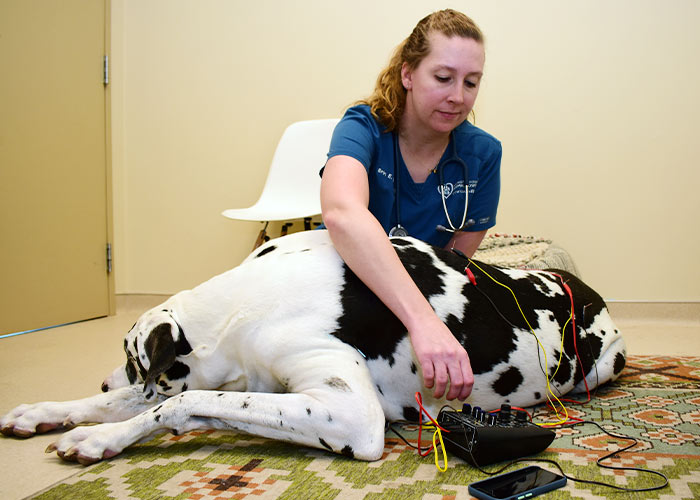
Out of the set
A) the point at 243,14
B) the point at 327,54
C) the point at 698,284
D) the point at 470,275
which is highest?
the point at 243,14

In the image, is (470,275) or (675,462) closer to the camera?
(675,462)

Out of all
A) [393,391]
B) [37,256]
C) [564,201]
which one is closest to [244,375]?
[393,391]

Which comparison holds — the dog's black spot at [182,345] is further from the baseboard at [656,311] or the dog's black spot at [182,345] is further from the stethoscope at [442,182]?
the baseboard at [656,311]

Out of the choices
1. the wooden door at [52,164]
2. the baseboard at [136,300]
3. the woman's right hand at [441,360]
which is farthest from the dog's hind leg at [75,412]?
the baseboard at [136,300]

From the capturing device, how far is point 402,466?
126 centimetres

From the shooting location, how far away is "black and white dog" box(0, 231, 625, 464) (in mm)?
1291

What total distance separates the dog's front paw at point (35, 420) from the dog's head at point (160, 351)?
8.6 inches

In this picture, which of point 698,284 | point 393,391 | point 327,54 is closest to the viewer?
point 393,391

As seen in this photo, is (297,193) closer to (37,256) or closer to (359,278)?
(37,256)

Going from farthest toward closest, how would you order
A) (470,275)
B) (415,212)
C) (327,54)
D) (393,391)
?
(327,54), (415,212), (470,275), (393,391)

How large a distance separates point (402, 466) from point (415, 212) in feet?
3.18

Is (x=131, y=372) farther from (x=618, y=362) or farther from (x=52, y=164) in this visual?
(x=52, y=164)

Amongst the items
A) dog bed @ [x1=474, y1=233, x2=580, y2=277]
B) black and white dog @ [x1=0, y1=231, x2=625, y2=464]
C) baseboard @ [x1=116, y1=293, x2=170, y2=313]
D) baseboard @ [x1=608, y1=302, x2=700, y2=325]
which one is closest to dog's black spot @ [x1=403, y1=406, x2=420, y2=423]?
black and white dog @ [x1=0, y1=231, x2=625, y2=464]

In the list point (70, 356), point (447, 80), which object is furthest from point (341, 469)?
point (70, 356)
